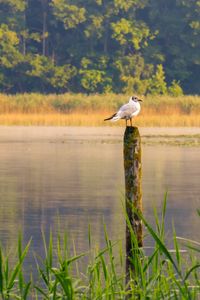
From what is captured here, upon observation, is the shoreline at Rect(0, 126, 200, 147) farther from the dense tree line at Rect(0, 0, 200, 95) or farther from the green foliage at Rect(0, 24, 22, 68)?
the dense tree line at Rect(0, 0, 200, 95)

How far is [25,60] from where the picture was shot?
68.9m

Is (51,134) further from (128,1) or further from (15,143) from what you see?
(128,1)

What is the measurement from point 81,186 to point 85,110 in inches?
1282

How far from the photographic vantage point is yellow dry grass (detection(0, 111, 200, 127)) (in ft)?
154

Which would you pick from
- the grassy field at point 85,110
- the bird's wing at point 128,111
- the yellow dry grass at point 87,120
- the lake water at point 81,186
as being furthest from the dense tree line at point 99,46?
the bird's wing at point 128,111


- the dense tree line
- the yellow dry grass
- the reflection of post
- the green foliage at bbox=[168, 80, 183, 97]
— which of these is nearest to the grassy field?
the yellow dry grass

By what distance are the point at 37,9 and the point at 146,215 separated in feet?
198

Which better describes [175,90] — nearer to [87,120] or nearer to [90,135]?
[87,120]

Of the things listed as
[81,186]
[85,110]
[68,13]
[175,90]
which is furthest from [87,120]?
[81,186]

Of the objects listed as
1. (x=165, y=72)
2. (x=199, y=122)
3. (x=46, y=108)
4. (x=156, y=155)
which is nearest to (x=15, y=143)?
(x=156, y=155)

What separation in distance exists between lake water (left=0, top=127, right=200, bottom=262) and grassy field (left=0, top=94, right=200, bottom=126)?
10.1 meters

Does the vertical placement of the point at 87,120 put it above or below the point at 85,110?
below

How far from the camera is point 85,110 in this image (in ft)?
172

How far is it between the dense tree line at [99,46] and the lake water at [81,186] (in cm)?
3233
